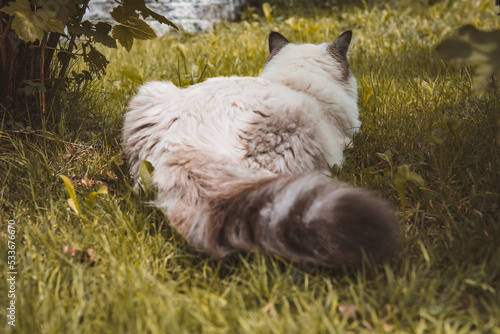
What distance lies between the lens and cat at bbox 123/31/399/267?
159cm

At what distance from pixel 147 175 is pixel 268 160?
0.60m

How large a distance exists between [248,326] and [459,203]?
1.30 metres

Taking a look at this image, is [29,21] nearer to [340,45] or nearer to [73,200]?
[73,200]

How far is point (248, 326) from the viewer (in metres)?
1.36

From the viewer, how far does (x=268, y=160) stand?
7.19 ft

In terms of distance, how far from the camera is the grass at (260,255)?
56.6 inches

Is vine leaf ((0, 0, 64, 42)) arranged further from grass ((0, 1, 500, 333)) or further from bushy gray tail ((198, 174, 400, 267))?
bushy gray tail ((198, 174, 400, 267))

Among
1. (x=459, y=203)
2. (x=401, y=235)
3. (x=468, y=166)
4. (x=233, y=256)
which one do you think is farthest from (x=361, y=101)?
(x=233, y=256)

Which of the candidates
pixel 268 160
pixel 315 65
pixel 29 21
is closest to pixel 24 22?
pixel 29 21

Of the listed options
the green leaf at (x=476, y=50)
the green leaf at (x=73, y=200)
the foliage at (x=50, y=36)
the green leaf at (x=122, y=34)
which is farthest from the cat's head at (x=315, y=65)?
the green leaf at (x=73, y=200)

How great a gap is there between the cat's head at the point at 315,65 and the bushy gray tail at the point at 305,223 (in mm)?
1370

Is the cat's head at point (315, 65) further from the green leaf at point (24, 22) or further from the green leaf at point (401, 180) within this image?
the green leaf at point (24, 22)

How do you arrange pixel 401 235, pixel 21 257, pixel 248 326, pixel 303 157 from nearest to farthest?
1. pixel 248 326
2. pixel 21 257
3. pixel 401 235
4. pixel 303 157

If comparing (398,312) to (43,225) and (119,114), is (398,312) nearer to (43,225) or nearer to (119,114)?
(43,225)
